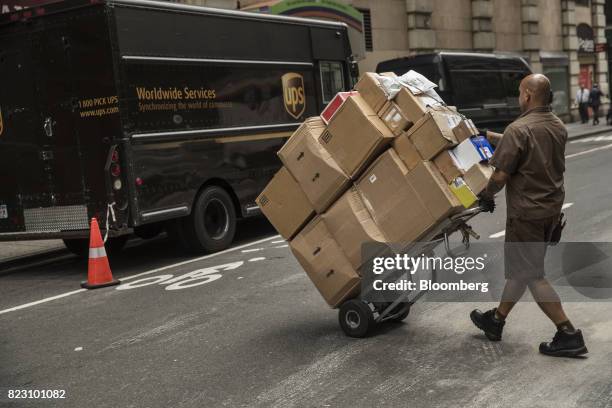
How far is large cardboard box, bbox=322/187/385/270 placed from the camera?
17.9ft

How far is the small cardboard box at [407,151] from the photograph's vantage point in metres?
5.35

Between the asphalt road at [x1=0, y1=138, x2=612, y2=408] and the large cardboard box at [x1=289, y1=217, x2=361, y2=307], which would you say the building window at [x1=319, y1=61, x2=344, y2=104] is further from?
the large cardboard box at [x1=289, y1=217, x2=361, y2=307]

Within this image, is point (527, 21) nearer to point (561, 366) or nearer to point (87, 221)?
point (87, 221)

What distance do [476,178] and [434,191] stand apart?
294 millimetres

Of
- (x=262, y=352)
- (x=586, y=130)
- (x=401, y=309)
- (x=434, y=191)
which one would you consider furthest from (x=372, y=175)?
(x=586, y=130)

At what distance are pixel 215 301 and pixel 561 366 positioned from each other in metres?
3.51

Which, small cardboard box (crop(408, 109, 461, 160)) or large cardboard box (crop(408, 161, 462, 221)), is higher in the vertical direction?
small cardboard box (crop(408, 109, 461, 160))

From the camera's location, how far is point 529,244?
4.98 meters

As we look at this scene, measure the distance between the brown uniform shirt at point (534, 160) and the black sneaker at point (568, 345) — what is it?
78cm

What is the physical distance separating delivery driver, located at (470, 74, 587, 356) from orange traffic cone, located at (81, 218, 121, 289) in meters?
4.92

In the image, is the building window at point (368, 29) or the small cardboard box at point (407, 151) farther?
the building window at point (368, 29)

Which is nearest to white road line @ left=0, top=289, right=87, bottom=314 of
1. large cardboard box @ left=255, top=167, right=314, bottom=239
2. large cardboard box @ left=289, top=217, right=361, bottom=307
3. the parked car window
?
large cardboard box @ left=255, top=167, right=314, bottom=239

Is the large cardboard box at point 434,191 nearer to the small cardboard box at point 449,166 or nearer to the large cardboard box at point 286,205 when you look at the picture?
the small cardboard box at point 449,166

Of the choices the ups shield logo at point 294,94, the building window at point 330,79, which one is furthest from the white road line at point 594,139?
the ups shield logo at point 294,94
